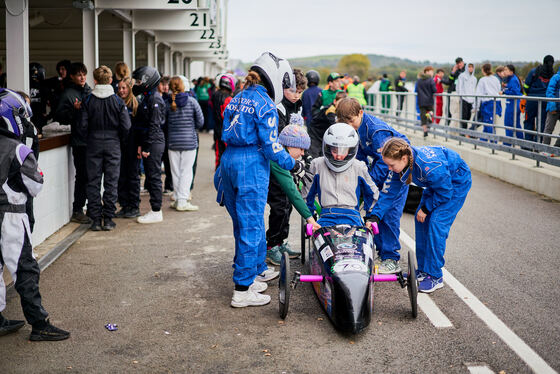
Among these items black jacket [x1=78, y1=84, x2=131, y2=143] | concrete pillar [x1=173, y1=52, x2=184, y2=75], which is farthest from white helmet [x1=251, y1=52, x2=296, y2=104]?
concrete pillar [x1=173, y1=52, x2=184, y2=75]

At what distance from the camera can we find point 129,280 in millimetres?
6910

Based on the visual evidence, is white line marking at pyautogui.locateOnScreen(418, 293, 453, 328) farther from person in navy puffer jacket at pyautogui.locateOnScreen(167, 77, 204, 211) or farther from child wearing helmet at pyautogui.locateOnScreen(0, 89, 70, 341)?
person in navy puffer jacket at pyautogui.locateOnScreen(167, 77, 204, 211)

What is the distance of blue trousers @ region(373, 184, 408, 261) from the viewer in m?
6.82

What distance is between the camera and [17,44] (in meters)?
8.34

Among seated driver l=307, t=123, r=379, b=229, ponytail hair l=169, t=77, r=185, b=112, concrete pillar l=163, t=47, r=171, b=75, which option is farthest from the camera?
concrete pillar l=163, t=47, r=171, b=75

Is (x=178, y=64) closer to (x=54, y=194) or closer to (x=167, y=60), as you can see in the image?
(x=167, y=60)

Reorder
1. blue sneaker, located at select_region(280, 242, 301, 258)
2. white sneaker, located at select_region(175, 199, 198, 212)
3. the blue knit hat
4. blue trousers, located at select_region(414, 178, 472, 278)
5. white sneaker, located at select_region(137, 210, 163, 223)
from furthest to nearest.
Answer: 1. white sneaker, located at select_region(175, 199, 198, 212)
2. white sneaker, located at select_region(137, 210, 163, 223)
3. blue sneaker, located at select_region(280, 242, 301, 258)
4. the blue knit hat
5. blue trousers, located at select_region(414, 178, 472, 278)

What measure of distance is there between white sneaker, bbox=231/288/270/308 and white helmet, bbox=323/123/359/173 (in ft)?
4.62

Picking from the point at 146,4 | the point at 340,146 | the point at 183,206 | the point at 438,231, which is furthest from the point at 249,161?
the point at 146,4

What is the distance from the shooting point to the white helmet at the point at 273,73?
5988mm

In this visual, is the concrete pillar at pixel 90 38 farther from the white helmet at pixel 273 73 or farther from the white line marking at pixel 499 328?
the white line marking at pixel 499 328

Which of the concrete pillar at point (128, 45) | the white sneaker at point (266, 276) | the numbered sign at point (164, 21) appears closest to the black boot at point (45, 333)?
the white sneaker at point (266, 276)

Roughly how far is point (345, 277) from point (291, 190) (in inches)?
48.5

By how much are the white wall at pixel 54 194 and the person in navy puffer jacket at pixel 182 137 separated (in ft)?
5.68
